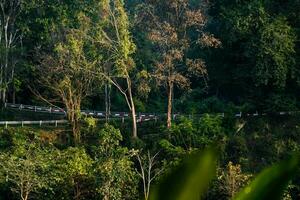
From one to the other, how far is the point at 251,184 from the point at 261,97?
103 feet

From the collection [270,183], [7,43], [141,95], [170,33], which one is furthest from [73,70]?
[270,183]

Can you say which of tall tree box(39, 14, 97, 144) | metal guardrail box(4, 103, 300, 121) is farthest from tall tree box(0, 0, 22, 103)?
tall tree box(39, 14, 97, 144)

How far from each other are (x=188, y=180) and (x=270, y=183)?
0.44 feet

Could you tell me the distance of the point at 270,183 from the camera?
3.01 ft

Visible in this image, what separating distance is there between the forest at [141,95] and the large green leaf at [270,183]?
21296 millimetres

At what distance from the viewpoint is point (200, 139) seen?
87.9ft

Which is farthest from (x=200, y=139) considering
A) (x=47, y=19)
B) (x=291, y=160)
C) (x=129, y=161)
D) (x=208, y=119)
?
(x=291, y=160)

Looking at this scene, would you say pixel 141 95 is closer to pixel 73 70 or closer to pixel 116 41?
pixel 116 41

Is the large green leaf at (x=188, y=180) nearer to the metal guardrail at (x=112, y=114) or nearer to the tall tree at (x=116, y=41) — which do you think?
the tall tree at (x=116, y=41)

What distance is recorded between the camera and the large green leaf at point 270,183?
0.91 meters

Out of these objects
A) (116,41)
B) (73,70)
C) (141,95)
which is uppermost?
(116,41)

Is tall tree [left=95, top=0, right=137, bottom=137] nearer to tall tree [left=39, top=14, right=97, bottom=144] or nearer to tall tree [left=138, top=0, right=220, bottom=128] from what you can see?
tall tree [left=39, top=14, right=97, bottom=144]

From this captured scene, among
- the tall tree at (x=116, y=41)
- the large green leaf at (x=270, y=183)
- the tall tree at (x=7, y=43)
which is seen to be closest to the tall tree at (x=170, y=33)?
the tall tree at (x=116, y=41)

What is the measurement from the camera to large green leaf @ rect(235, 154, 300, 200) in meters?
0.91
